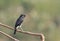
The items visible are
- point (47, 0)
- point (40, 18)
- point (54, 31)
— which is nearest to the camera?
point (54, 31)

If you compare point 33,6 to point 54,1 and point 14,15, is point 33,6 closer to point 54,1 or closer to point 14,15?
point 54,1

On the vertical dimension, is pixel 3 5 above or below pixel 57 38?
above

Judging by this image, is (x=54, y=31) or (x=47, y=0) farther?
(x=47, y=0)

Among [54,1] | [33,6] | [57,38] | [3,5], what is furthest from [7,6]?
[57,38]

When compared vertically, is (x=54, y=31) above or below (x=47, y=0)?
below

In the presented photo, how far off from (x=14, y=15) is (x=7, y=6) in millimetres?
1108

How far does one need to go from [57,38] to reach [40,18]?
2.01 metres

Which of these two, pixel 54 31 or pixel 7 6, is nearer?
pixel 54 31

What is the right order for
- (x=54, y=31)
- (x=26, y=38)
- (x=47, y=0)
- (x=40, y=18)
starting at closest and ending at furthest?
(x=26, y=38)
(x=54, y=31)
(x=40, y=18)
(x=47, y=0)

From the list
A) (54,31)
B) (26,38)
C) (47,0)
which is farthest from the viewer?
(47,0)

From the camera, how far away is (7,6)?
40.0ft

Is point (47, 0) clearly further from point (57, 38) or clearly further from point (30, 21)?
point (57, 38)

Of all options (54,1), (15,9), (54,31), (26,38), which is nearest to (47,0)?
(54,1)

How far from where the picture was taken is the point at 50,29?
36.3 feet
